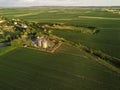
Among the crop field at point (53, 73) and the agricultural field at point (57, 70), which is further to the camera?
the agricultural field at point (57, 70)

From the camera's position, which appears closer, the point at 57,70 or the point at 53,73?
the point at 53,73

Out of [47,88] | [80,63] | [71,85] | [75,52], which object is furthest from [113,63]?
[47,88]

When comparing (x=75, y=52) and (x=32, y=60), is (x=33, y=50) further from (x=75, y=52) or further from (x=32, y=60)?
(x=75, y=52)

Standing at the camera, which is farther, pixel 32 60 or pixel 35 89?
pixel 32 60

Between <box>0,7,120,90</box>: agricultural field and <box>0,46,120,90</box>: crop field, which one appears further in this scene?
<box>0,7,120,90</box>: agricultural field

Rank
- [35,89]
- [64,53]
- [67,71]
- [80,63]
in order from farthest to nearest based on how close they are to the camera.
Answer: [64,53] → [80,63] → [67,71] → [35,89]

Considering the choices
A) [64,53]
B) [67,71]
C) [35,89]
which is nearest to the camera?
[35,89]

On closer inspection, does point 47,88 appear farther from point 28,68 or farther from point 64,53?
point 64,53
